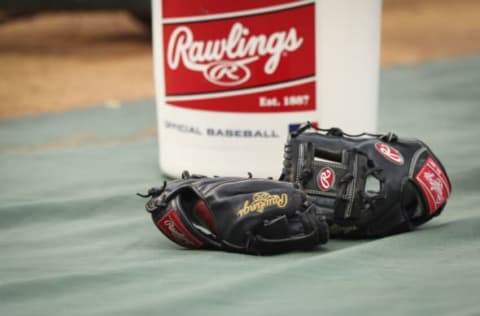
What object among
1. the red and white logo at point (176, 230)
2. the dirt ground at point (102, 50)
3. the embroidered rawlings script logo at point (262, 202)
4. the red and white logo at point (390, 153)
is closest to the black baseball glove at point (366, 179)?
the red and white logo at point (390, 153)

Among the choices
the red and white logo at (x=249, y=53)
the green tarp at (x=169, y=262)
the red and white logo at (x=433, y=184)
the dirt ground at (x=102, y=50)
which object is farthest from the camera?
the dirt ground at (x=102, y=50)

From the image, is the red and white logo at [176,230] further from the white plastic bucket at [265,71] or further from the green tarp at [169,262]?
the white plastic bucket at [265,71]

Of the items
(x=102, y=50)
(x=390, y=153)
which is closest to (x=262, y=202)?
(x=390, y=153)

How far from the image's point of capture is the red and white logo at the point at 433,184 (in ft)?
5.93

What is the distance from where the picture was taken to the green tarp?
144 cm

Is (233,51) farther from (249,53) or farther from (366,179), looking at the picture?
(366,179)

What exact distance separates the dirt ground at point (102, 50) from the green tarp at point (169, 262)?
1.35m

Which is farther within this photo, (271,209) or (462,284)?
(271,209)

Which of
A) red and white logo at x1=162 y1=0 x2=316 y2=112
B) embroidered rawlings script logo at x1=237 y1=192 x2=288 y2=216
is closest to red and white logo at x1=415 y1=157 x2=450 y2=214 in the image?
embroidered rawlings script logo at x1=237 y1=192 x2=288 y2=216

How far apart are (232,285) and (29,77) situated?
3.27 meters

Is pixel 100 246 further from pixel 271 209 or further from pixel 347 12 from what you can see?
pixel 347 12

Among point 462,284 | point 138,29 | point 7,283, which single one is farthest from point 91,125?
point 138,29

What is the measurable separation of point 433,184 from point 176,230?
19.1 inches

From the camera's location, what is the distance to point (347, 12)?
2.14 metres
